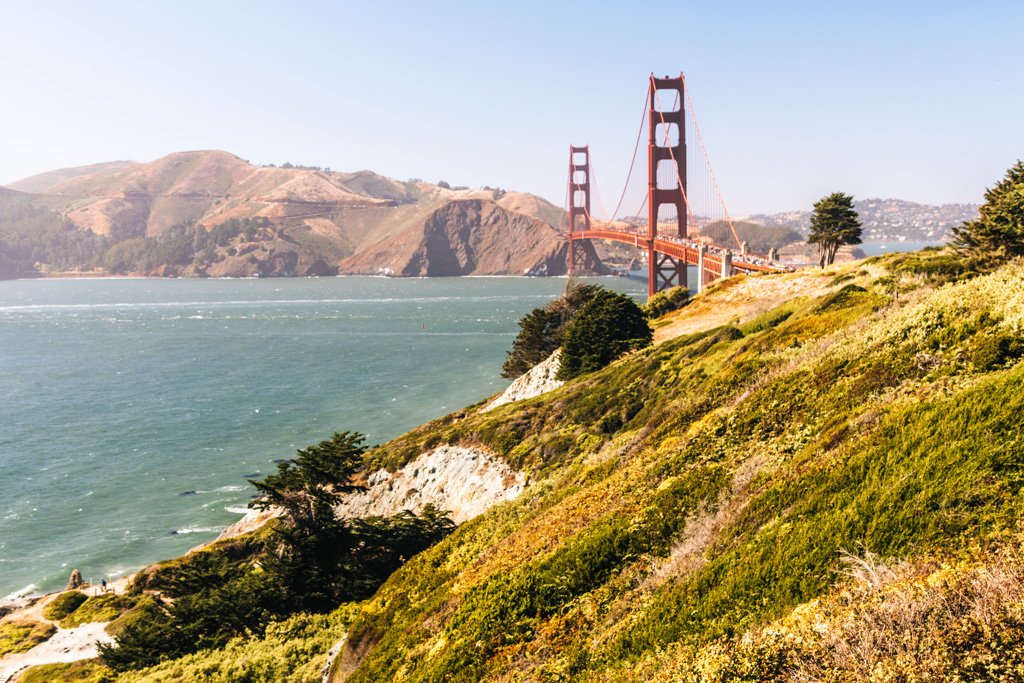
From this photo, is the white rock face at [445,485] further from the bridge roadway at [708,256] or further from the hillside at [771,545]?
the bridge roadway at [708,256]

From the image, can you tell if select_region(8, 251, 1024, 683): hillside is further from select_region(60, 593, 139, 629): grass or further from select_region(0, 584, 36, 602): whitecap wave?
select_region(0, 584, 36, 602): whitecap wave

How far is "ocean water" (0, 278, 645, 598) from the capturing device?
39438 millimetres

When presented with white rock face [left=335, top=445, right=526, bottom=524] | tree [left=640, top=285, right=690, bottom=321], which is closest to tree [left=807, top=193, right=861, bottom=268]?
tree [left=640, top=285, right=690, bottom=321]

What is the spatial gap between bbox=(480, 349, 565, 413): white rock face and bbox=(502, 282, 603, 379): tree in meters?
7.23

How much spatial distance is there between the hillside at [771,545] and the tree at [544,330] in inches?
1281

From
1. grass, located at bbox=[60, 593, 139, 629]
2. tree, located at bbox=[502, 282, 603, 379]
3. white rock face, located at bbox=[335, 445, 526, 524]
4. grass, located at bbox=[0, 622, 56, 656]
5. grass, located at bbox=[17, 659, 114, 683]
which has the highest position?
tree, located at bbox=[502, 282, 603, 379]

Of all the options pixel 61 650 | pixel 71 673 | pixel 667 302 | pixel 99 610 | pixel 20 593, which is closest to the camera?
pixel 71 673

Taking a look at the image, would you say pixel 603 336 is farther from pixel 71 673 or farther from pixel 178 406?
pixel 178 406

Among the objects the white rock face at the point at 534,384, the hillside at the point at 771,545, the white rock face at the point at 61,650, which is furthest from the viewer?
the white rock face at the point at 534,384

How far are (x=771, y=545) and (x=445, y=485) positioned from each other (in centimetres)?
2189

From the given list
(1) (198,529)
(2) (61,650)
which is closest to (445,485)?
(2) (61,650)

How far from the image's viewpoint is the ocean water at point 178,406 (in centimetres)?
3944

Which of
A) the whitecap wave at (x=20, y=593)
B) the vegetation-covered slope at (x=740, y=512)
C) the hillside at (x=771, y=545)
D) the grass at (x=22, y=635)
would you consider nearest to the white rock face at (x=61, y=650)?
the grass at (x=22, y=635)

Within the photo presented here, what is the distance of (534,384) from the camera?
4362 cm
